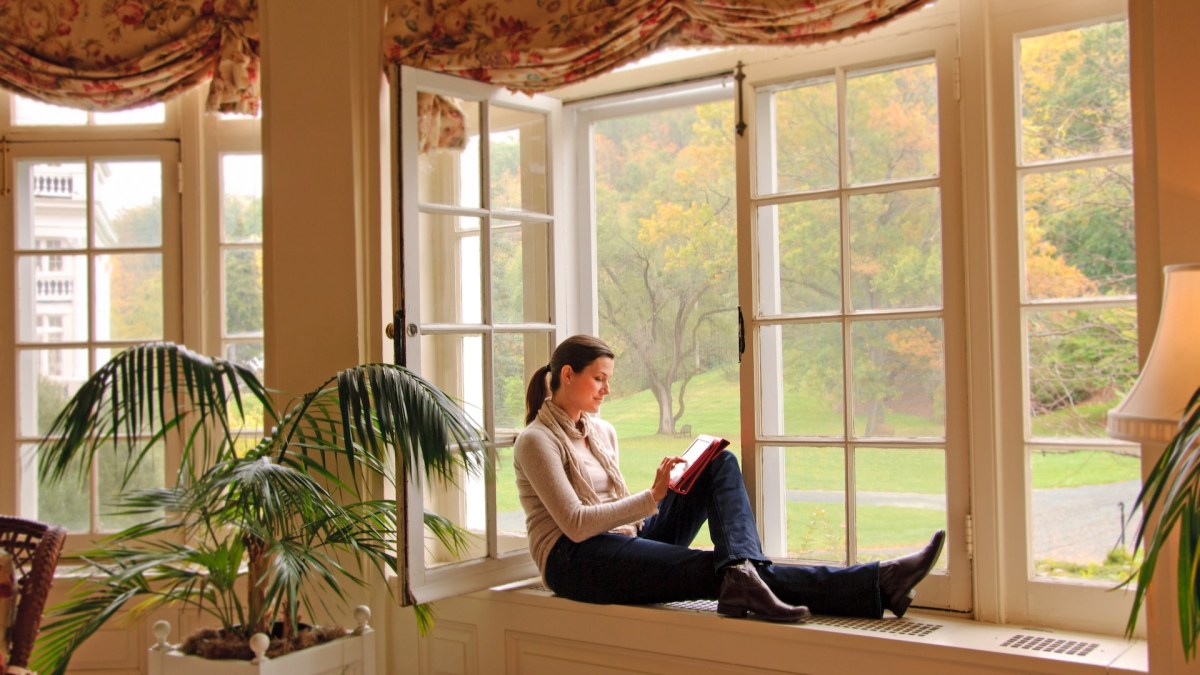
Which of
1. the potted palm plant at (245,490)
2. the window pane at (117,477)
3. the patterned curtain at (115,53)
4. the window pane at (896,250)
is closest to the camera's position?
the potted palm plant at (245,490)

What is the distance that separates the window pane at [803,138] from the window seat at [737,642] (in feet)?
4.29

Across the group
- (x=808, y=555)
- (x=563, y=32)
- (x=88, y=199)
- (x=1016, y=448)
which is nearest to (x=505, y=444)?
(x=808, y=555)

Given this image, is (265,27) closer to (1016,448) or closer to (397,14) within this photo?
(397,14)

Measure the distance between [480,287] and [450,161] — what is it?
1.41ft

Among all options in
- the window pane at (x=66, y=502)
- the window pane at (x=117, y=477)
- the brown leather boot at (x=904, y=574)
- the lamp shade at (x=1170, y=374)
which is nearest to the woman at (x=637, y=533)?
the brown leather boot at (x=904, y=574)

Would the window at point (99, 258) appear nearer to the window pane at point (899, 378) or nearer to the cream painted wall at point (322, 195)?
the cream painted wall at point (322, 195)

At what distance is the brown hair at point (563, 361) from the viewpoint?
3.40 meters

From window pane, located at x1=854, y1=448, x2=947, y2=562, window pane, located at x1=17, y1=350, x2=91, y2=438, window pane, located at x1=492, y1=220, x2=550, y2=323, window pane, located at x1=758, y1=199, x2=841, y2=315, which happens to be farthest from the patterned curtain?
window pane, located at x1=854, y1=448, x2=947, y2=562

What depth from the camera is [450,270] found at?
355cm

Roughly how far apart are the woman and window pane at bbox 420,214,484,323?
33 centimetres

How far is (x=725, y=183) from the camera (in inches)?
169

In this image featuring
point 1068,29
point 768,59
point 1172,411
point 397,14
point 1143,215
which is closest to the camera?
point 1172,411

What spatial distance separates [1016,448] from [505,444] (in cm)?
158

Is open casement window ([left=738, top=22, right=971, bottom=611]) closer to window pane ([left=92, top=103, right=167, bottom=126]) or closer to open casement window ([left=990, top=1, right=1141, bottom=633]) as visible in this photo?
open casement window ([left=990, top=1, right=1141, bottom=633])
